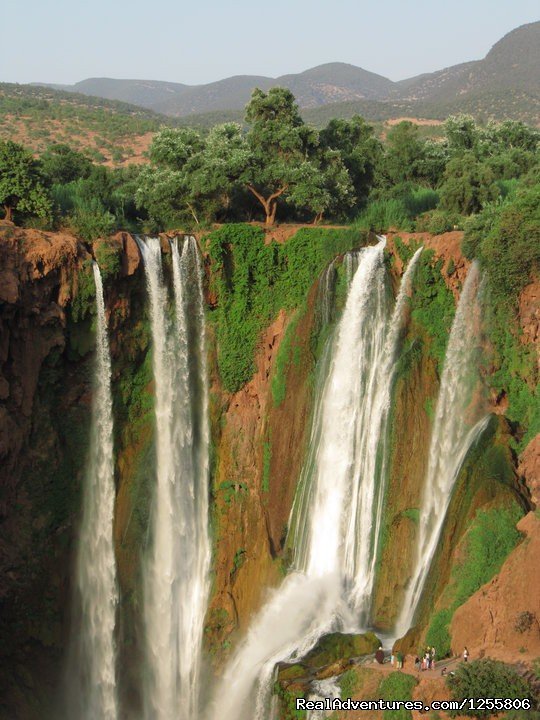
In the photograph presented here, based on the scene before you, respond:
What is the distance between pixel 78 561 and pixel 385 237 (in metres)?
13.3

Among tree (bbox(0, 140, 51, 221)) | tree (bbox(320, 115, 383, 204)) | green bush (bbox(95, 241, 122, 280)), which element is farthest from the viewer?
tree (bbox(320, 115, 383, 204))

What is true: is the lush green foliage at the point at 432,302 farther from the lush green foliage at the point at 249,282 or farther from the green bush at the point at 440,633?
the green bush at the point at 440,633

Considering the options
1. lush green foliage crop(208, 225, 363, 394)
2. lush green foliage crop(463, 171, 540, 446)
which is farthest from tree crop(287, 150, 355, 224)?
lush green foliage crop(463, 171, 540, 446)

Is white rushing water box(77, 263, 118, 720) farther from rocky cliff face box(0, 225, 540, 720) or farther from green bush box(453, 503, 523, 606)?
green bush box(453, 503, 523, 606)

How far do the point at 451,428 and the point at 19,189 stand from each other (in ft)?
47.4

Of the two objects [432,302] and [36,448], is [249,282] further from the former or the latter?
[36,448]

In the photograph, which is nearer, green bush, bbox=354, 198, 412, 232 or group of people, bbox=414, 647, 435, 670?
group of people, bbox=414, 647, 435, 670

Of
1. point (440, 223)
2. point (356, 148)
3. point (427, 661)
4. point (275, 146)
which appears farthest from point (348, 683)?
point (356, 148)

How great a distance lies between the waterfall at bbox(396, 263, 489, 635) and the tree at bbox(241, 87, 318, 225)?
30.5 feet

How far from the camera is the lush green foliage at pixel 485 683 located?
1553 centimetres

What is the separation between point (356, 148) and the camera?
113 ft

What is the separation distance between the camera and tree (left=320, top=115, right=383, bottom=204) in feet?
110

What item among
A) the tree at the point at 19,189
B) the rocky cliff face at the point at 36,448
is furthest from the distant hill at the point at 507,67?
the rocky cliff face at the point at 36,448

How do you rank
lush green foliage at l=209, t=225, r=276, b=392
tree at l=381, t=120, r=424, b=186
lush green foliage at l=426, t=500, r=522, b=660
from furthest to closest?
tree at l=381, t=120, r=424, b=186 → lush green foliage at l=209, t=225, r=276, b=392 → lush green foliage at l=426, t=500, r=522, b=660
